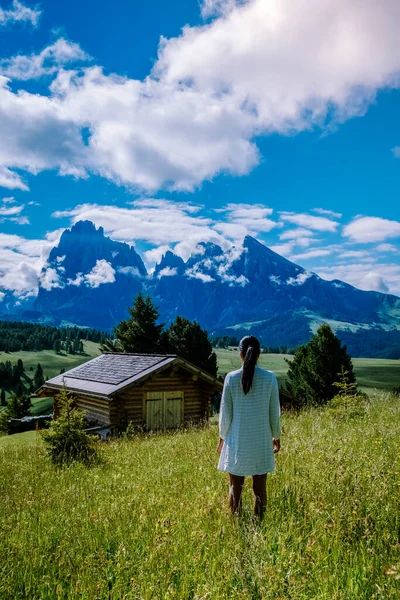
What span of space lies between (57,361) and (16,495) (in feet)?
639

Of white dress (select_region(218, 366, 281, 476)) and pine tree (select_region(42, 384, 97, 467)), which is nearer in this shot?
white dress (select_region(218, 366, 281, 476))

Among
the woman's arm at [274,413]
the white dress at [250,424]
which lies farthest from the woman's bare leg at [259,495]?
the woman's arm at [274,413]

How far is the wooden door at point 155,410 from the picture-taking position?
74.0 feet

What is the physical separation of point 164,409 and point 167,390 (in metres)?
1.05

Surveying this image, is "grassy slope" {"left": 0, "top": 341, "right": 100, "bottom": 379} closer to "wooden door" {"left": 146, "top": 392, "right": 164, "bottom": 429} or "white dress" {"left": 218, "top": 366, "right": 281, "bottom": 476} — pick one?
"wooden door" {"left": 146, "top": 392, "right": 164, "bottom": 429}

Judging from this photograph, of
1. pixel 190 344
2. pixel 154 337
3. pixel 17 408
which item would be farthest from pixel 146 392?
pixel 17 408

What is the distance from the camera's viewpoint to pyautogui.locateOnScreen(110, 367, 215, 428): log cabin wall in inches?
858

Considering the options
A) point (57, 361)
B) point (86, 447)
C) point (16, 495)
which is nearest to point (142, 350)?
point (86, 447)

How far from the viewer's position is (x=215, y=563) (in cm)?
356

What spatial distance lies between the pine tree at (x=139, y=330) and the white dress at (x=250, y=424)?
41434 millimetres

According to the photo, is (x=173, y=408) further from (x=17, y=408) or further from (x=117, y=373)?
(x=17, y=408)

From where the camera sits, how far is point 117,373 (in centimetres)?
2373

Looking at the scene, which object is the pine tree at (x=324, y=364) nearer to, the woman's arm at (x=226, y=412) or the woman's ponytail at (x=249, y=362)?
the woman's arm at (x=226, y=412)

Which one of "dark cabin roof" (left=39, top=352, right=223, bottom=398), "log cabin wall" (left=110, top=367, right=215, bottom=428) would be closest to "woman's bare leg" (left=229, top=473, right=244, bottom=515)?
"log cabin wall" (left=110, top=367, right=215, bottom=428)
